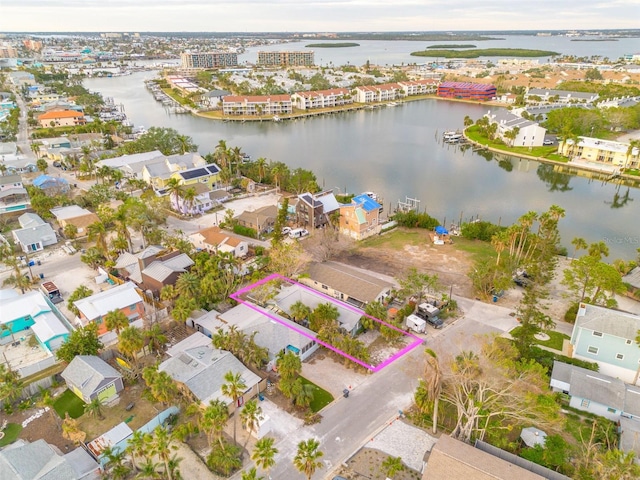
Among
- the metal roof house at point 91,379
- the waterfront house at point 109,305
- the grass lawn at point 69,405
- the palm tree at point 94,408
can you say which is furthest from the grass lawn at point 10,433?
the waterfront house at point 109,305

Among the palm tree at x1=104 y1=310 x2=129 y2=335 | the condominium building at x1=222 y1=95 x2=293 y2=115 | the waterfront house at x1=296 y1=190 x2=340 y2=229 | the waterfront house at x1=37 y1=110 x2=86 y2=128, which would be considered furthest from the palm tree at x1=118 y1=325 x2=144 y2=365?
the condominium building at x1=222 y1=95 x2=293 y2=115

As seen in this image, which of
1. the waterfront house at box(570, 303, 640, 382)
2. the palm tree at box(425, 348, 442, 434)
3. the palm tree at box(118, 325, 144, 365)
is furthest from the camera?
the waterfront house at box(570, 303, 640, 382)

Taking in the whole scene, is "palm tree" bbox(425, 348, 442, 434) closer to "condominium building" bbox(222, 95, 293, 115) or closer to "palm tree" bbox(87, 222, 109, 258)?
"palm tree" bbox(87, 222, 109, 258)

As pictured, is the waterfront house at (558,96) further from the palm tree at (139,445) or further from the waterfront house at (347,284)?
the palm tree at (139,445)

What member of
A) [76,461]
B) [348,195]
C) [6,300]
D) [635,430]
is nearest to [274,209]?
[348,195]

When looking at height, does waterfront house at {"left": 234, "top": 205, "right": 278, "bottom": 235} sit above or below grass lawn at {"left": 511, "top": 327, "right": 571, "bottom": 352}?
above

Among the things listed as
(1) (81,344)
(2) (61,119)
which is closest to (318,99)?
(2) (61,119)
